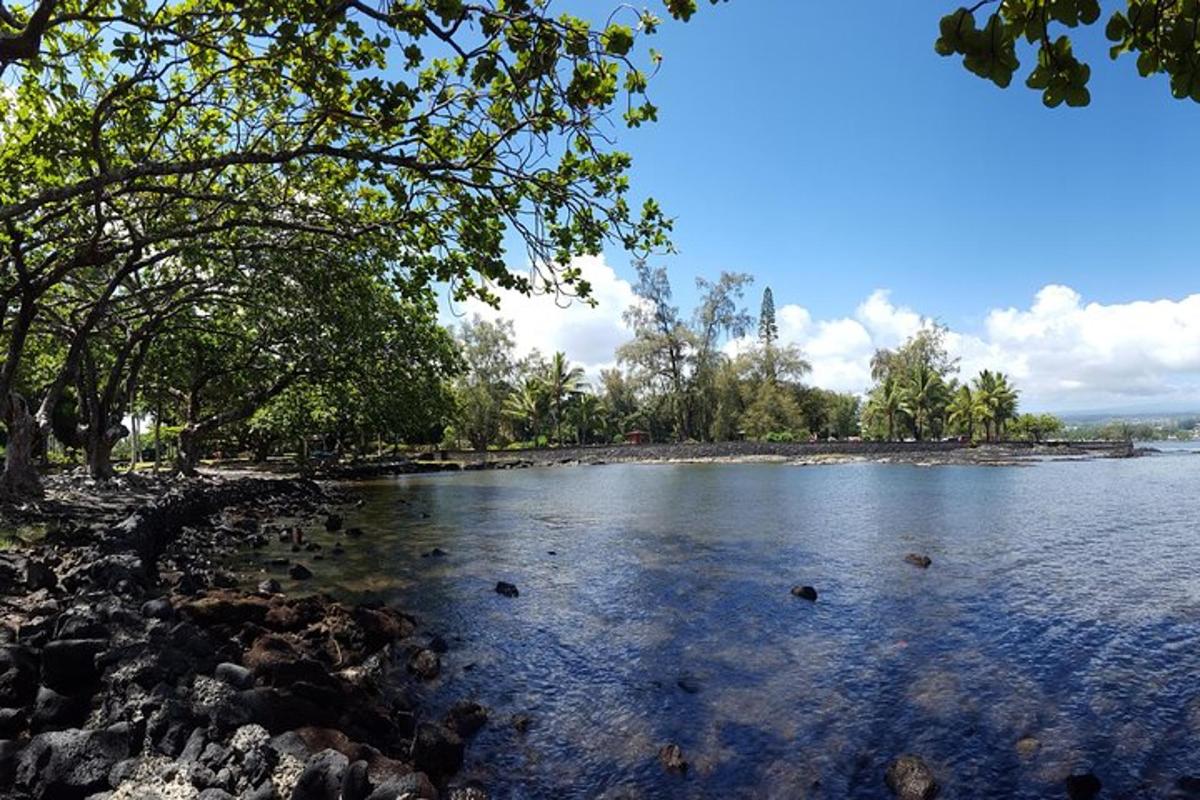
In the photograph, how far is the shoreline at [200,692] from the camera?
496 cm

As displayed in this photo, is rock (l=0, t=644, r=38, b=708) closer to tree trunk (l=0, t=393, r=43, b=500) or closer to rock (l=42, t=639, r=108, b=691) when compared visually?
rock (l=42, t=639, r=108, b=691)

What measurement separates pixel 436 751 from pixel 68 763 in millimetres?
2894

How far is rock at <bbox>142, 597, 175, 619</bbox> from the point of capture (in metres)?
8.62

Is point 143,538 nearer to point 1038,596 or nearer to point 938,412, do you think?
point 1038,596

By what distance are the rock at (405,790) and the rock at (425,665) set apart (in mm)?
3931

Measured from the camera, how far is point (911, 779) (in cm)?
638

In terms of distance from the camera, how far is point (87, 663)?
252 inches

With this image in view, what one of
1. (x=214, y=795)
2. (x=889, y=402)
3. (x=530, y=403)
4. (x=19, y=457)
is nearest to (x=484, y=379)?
(x=530, y=403)

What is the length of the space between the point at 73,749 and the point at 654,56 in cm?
847

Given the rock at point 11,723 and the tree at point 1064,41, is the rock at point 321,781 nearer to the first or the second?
the rock at point 11,723

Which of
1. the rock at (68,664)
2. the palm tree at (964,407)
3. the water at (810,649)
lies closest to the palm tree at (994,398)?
the palm tree at (964,407)

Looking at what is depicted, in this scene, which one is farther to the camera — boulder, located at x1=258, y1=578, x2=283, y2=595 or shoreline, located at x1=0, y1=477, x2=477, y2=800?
boulder, located at x1=258, y1=578, x2=283, y2=595

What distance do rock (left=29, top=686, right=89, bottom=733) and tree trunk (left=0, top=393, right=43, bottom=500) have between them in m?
15.0

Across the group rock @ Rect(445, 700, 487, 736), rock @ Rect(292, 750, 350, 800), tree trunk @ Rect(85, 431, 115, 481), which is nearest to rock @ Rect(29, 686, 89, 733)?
rock @ Rect(292, 750, 350, 800)
